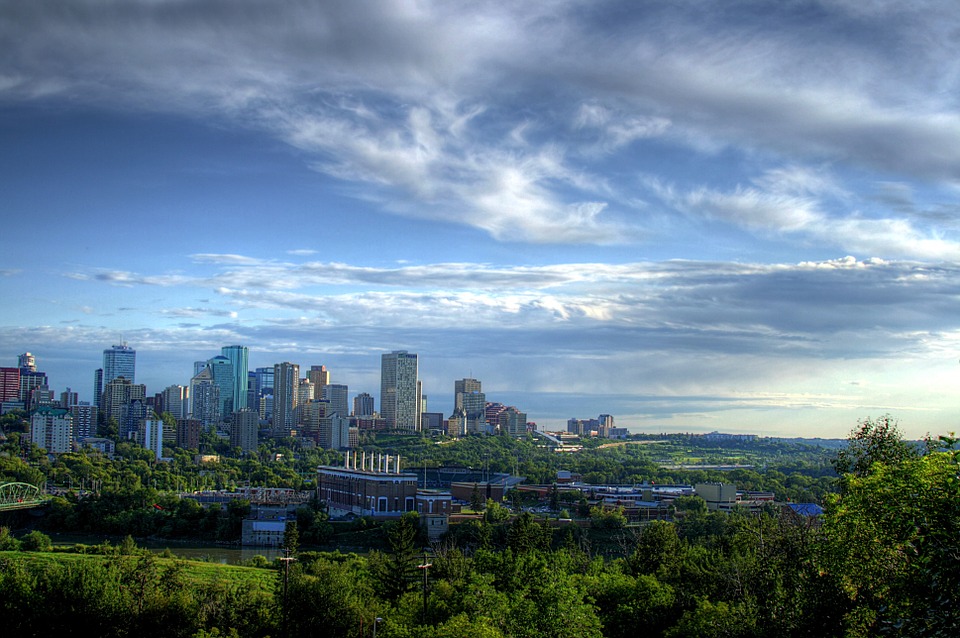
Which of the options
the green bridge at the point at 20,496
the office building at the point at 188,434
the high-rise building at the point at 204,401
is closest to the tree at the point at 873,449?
the green bridge at the point at 20,496

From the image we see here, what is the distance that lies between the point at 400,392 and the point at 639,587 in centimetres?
14072

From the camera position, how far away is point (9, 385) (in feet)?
503

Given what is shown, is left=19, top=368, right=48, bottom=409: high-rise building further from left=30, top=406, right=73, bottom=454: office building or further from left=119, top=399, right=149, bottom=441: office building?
left=30, top=406, right=73, bottom=454: office building

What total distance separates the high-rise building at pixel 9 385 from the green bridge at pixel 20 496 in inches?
3508

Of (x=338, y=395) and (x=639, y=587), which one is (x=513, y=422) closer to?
(x=338, y=395)

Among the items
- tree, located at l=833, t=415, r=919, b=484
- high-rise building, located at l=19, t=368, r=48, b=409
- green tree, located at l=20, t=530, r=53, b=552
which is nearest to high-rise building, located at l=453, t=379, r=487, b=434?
high-rise building, located at l=19, t=368, r=48, b=409

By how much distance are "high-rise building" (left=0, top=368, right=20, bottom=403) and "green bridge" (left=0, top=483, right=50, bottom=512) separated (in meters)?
89.1

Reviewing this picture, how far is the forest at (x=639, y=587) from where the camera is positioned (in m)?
10.1

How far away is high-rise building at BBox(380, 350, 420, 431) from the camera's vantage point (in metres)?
161

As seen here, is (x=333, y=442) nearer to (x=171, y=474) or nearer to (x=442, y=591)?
(x=171, y=474)

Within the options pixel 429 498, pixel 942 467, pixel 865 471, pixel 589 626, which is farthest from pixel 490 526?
pixel 942 467

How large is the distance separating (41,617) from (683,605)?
17.1 m

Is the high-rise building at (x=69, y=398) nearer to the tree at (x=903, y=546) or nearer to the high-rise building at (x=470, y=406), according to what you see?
the high-rise building at (x=470, y=406)

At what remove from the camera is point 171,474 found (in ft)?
295
